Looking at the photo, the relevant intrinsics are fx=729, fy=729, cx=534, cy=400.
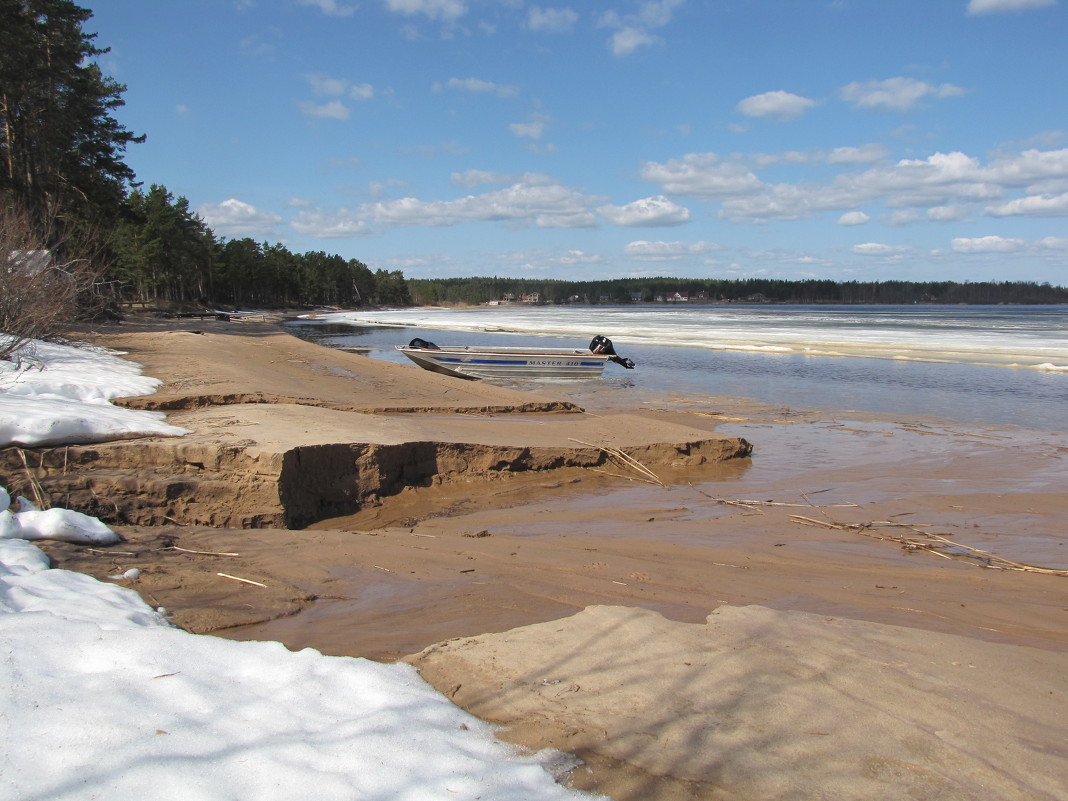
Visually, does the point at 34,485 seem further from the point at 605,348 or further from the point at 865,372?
the point at 865,372

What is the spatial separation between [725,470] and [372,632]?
21.5ft

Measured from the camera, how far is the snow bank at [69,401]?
618cm

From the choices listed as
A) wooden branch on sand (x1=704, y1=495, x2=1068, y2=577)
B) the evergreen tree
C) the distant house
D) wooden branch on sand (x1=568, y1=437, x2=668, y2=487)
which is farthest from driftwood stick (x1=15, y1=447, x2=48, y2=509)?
the evergreen tree

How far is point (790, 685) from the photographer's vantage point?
333 cm

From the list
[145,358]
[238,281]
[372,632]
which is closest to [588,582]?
[372,632]

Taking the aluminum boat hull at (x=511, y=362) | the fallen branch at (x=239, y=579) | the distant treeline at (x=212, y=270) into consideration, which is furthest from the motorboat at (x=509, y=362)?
the fallen branch at (x=239, y=579)

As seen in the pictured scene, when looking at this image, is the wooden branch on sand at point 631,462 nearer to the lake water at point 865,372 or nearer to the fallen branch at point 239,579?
the fallen branch at point 239,579

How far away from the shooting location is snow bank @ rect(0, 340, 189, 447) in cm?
618

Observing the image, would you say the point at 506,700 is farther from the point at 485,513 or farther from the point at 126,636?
the point at 485,513

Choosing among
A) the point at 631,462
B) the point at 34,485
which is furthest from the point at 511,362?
the point at 34,485

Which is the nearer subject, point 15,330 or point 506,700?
point 506,700

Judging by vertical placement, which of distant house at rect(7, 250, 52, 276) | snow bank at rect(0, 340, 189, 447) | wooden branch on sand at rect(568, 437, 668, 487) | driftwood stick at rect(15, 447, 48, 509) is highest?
distant house at rect(7, 250, 52, 276)

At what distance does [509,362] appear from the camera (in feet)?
72.3

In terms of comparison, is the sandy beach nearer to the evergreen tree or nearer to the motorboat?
the motorboat
